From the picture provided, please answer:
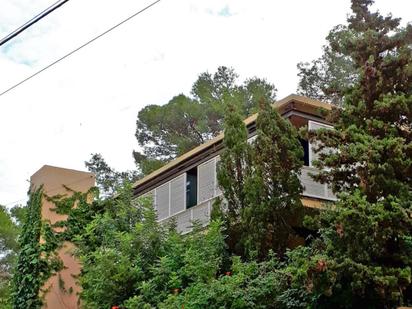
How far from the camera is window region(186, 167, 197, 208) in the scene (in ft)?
58.7

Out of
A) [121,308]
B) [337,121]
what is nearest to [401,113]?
[337,121]

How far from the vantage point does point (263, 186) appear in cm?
1200

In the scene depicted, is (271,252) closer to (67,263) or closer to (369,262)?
(369,262)

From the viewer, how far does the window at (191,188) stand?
58.7 ft

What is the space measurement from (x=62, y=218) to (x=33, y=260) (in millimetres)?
1340

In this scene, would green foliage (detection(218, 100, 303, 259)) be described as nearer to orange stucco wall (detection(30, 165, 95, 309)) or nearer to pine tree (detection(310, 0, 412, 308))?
pine tree (detection(310, 0, 412, 308))

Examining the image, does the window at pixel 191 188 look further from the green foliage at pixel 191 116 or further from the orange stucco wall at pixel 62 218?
the green foliage at pixel 191 116

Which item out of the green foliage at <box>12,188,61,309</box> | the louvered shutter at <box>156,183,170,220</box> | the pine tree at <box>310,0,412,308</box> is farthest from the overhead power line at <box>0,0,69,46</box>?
the louvered shutter at <box>156,183,170,220</box>

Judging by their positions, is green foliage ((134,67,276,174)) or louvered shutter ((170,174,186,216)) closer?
louvered shutter ((170,174,186,216))

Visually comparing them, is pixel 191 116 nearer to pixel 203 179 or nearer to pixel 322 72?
pixel 322 72

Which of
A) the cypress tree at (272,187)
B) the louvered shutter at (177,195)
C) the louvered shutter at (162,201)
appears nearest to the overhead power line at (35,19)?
the cypress tree at (272,187)

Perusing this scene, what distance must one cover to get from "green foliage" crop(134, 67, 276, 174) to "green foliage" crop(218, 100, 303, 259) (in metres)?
17.7

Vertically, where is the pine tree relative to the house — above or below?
below

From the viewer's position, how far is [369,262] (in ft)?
30.0
